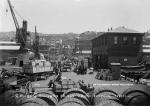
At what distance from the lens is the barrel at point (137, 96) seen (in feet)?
32.3

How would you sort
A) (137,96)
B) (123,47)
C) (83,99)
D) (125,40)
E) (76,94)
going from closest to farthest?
(137,96), (83,99), (76,94), (123,47), (125,40)

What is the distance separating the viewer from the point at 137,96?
33.2 feet

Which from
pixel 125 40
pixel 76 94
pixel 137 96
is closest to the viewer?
pixel 137 96

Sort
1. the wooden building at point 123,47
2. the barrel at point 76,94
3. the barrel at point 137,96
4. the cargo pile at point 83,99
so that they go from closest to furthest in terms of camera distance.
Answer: the cargo pile at point 83,99, the barrel at point 137,96, the barrel at point 76,94, the wooden building at point 123,47

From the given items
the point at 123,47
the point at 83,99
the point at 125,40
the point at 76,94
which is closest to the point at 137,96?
the point at 83,99

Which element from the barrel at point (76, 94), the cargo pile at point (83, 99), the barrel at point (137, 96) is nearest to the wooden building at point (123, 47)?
the barrel at point (76, 94)

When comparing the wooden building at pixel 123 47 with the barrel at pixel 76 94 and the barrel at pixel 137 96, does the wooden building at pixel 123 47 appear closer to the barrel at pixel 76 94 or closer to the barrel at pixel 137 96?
the barrel at pixel 76 94

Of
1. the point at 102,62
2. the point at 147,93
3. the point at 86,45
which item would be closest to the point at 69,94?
the point at 147,93

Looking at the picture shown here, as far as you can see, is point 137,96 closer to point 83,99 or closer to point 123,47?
point 83,99

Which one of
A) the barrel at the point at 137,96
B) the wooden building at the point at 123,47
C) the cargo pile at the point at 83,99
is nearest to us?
the cargo pile at the point at 83,99

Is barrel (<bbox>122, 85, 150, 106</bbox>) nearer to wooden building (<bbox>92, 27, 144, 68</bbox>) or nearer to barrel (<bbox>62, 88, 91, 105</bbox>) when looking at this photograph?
barrel (<bbox>62, 88, 91, 105</bbox>)

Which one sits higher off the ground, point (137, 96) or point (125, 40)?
point (125, 40)

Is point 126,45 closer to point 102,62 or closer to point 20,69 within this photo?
point 102,62

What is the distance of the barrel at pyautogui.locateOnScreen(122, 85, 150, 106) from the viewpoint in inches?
388
